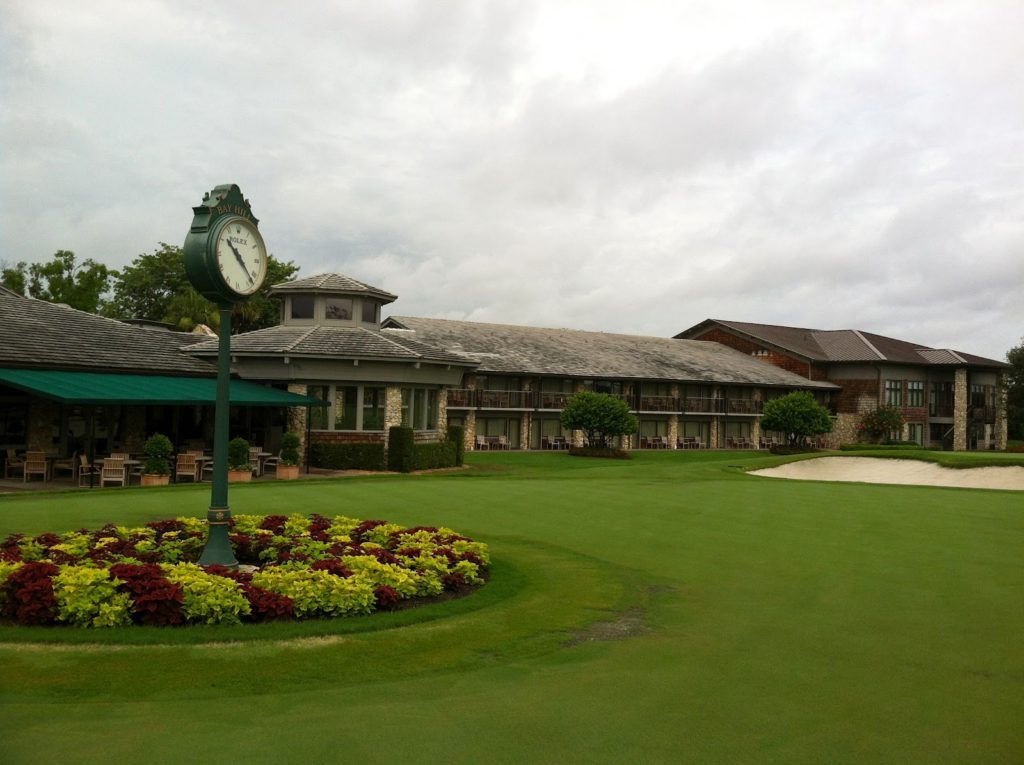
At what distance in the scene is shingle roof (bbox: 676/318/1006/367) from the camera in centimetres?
6200

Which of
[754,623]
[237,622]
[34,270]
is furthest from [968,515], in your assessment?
[34,270]

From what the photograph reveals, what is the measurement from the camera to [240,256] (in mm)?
10000

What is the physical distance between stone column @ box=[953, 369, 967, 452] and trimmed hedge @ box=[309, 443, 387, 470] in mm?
48387

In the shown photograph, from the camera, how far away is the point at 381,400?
3136 centimetres

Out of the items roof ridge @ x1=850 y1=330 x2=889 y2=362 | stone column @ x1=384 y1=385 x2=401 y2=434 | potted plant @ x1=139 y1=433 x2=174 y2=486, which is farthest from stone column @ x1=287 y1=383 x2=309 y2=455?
roof ridge @ x1=850 y1=330 x2=889 y2=362

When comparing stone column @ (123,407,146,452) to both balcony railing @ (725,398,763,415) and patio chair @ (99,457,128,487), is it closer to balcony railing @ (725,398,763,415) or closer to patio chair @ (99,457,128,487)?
patio chair @ (99,457,128,487)

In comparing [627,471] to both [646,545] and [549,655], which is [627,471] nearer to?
[646,545]

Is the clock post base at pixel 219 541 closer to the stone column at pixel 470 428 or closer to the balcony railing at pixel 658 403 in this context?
the stone column at pixel 470 428

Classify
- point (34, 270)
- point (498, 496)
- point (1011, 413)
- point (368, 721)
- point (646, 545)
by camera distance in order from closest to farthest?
point (368, 721)
point (646, 545)
point (498, 496)
point (34, 270)
point (1011, 413)

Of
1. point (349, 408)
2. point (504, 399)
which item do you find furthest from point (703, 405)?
point (349, 408)

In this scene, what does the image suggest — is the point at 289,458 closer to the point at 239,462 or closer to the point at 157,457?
the point at 239,462

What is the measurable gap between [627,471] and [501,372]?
1747 centimetres

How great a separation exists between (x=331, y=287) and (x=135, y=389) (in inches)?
411

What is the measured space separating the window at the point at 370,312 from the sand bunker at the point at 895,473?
50.2 feet
